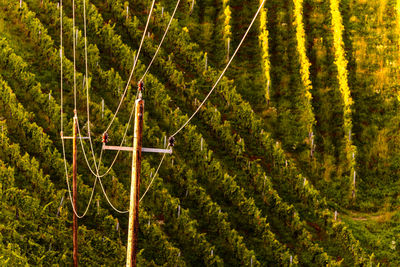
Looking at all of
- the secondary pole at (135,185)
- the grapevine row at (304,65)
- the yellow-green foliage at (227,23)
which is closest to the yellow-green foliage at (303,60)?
the grapevine row at (304,65)

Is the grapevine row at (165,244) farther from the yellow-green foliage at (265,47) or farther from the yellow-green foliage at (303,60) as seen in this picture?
the yellow-green foliage at (265,47)

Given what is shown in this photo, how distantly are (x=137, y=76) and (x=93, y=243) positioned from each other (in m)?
11.8

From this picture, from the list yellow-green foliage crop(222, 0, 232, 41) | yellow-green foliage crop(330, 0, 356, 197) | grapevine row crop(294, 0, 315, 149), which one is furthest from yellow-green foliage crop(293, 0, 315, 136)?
yellow-green foliage crop(222, 0, 232, 41)

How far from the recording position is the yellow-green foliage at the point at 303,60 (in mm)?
32531

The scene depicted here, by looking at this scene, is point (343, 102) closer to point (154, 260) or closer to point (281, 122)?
point (281, 122)

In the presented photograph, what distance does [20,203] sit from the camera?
24656 mm

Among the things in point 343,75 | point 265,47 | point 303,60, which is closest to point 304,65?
point 303,60

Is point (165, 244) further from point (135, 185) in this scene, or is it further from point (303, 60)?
point (303, 60)

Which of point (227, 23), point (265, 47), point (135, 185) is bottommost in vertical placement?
point (135, 185)

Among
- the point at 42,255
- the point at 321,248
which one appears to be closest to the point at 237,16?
the point at 321,248

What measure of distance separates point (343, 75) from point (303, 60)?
8.10ft

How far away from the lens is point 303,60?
116 ft

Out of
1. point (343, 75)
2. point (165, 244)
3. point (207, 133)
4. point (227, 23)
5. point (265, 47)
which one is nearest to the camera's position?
point (165, 244)

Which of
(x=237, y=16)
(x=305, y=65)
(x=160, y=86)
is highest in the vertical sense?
(x=237, y=16)
